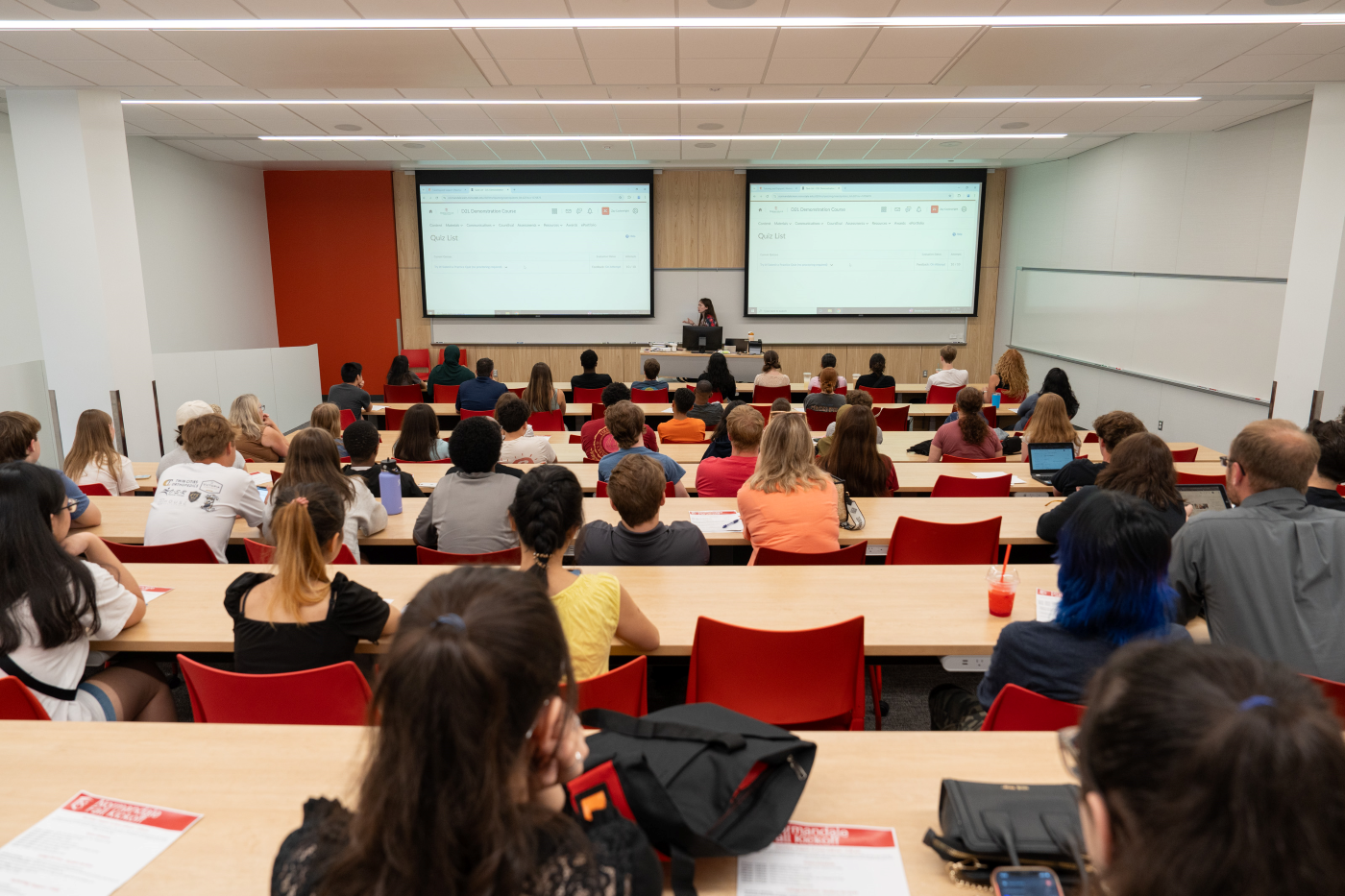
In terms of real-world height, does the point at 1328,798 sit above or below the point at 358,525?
above

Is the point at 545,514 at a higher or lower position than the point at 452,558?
higher

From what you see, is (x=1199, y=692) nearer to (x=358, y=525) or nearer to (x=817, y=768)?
(x=817, y=768)

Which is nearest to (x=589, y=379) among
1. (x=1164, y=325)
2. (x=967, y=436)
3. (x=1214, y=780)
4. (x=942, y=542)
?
(x=967, y=436)

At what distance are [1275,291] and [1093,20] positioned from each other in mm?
3438

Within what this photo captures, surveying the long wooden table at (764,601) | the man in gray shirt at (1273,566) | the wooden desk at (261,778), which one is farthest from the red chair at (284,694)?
the man in gray shirt at (1273,566)

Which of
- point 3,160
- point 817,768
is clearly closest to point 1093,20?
point 817,768

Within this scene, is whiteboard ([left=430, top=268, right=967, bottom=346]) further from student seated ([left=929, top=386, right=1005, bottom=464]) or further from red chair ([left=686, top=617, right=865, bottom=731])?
red chair ([left=686, top=617, right=865, bottom=731])

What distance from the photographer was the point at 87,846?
1338mm

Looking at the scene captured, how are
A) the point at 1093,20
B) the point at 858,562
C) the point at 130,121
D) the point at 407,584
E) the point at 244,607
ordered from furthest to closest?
1. the point at 130,121
2. the point at 1093,20
3. the point at 858,562
4. the point at 407,584
5. the point at 244,607

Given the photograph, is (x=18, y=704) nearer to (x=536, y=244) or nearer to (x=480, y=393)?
(x=480, y=393)

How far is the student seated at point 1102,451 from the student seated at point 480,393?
4650 mm

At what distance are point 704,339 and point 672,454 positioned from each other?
5.32 m

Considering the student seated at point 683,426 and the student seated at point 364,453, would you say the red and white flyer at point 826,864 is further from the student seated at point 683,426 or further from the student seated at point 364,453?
the student seated at point 683,426

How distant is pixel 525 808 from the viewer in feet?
3.11
